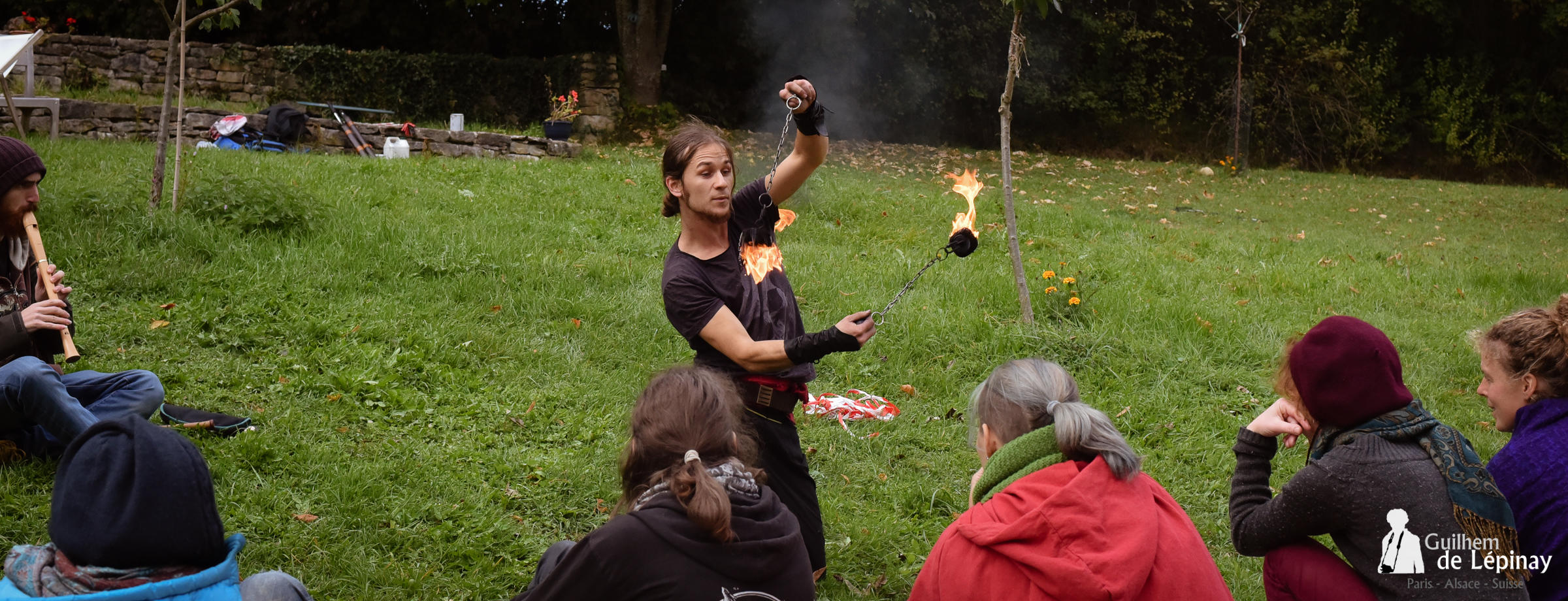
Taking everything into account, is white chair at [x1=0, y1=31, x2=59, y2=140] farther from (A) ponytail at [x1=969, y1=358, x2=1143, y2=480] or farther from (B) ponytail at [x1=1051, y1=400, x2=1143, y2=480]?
(B) ponytail at [x1=1051, y1=400, x2=1143, y2=480]

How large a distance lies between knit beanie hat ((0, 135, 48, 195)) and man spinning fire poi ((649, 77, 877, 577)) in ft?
7.41

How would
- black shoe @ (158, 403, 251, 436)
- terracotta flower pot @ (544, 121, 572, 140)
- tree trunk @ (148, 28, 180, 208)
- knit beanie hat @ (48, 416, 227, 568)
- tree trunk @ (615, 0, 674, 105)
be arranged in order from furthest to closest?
tree trunk @ (615, 0, 674, 105)
terracotta flower pot @ (544, 121, 572, 140)
tree trunk @ (148, 28, 180, 208)
black shoe @ (158, 403, 251, 436)
knit beanie hat @ (48, 416, 227, 568)

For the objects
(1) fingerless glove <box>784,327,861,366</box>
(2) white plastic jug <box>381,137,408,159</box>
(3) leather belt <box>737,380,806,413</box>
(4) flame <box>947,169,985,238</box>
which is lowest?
(2) white plastic jug <box>381,137,408,159</box>

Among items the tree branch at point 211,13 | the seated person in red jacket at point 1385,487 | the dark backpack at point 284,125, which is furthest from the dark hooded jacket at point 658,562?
the dark backpack at point 284,125

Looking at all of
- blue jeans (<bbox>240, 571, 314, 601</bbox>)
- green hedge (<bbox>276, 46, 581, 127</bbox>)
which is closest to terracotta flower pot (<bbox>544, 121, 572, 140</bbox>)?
green hedge (<bbox>276, 46, 581, 127</bbox>)

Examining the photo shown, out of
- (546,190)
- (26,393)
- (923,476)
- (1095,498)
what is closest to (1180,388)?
(923,476)

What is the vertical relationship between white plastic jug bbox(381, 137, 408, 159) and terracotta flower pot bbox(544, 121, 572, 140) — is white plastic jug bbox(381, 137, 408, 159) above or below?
below

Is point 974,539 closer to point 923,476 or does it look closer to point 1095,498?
point 1095,498

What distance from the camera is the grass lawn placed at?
3801 millimetres

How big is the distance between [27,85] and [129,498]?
1265cm

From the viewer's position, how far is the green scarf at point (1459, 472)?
240cm

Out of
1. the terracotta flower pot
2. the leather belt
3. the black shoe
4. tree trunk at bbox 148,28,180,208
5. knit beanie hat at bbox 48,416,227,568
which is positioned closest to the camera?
knit beanie hat at bbox 48,416,227,568

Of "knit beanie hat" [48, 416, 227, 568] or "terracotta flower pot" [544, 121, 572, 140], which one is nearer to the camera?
"knit beanie hat" [48, 416, 227, 568]

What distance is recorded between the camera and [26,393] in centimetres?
349
